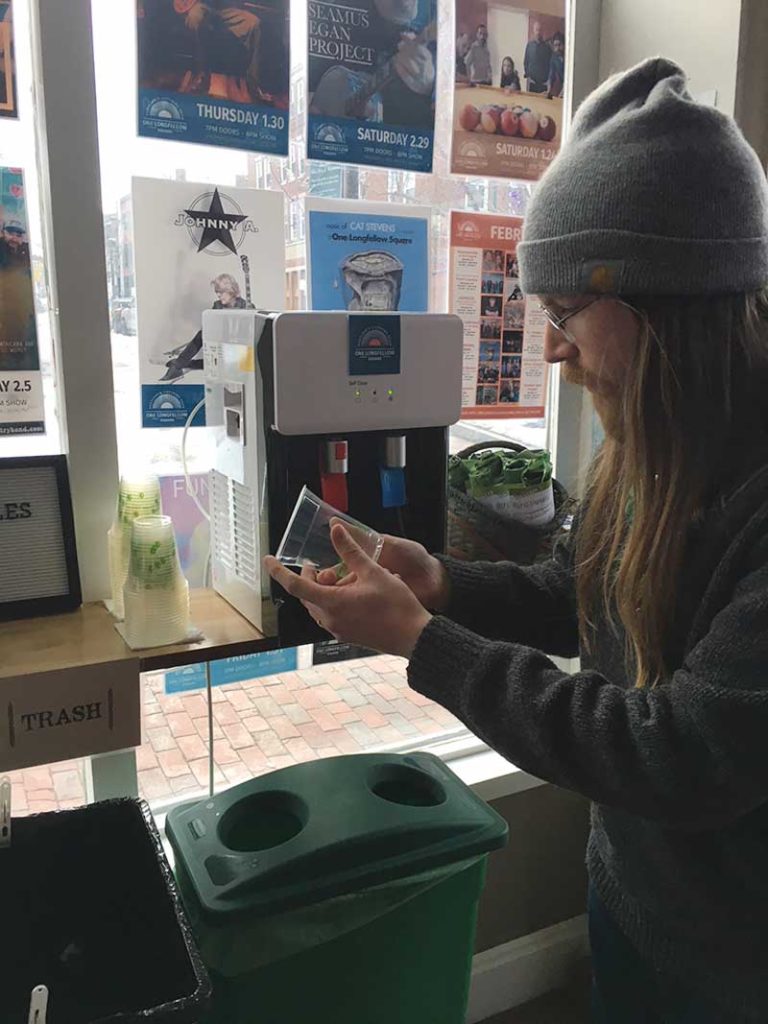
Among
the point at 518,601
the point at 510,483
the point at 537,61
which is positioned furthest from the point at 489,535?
the point at 537,61

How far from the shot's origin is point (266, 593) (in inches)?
49.3

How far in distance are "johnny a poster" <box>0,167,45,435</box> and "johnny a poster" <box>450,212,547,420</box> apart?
80cm

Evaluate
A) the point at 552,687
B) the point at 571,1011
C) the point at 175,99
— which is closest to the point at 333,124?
the point at 175,99

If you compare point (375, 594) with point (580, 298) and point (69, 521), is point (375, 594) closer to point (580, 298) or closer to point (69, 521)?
point (580, 298)

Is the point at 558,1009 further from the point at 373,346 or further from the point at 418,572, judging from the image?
the point at 373,346

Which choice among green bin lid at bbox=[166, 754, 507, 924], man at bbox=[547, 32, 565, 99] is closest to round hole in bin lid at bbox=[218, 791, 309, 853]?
green bin lid at bbox=[166, 754, 507, 924]

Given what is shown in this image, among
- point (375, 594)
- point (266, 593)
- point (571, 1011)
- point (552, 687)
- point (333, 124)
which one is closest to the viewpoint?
point (552, 687)

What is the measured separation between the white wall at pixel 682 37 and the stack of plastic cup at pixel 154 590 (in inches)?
51.4

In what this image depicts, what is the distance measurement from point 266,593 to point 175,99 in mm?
815

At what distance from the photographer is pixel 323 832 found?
49.2 inches

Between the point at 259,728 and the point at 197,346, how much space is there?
81 cm

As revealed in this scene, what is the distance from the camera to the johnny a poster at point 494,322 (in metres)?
1.73

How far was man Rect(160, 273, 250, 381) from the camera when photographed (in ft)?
4.81

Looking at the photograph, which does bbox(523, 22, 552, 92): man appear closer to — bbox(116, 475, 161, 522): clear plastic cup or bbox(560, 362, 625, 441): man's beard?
bbox(560, 362, 625, 441): man's beard
